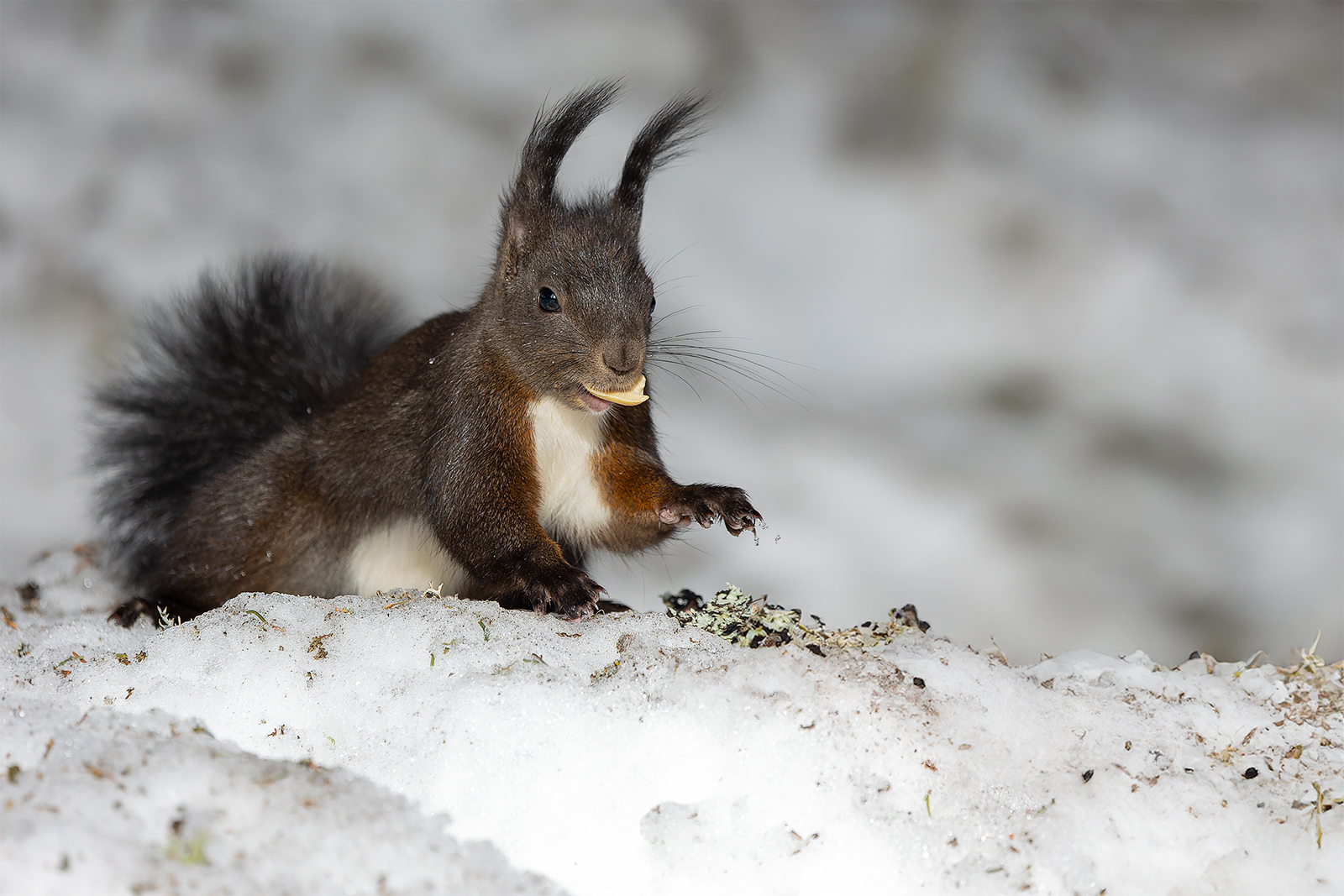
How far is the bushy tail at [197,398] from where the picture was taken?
2.87 meters

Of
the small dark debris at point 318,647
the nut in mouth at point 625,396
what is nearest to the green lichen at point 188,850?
the small dark debris at point 318,647

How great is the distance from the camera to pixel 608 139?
168 inches

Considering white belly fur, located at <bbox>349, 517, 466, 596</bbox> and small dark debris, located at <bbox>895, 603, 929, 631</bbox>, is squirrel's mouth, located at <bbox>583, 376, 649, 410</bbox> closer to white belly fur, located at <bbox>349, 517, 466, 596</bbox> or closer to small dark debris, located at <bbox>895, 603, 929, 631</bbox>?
white belly fur, located at <bbox>349, 517, 466, 596</bbox>

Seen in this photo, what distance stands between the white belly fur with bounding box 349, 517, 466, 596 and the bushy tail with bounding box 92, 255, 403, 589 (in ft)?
1.72

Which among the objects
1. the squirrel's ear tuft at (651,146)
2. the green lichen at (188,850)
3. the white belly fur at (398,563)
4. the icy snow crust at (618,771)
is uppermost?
the squirrel's ear tuft at (651,146)

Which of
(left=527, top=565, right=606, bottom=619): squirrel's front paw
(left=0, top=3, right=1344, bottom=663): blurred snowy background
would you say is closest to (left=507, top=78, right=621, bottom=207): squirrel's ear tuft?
(left=527, top=565, right=606, bottom=619): squirrel's front paw

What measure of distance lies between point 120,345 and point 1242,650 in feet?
14.9

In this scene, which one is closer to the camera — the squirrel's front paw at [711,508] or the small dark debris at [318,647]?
the small dark debris at [318,647]

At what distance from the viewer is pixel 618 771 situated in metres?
1.58

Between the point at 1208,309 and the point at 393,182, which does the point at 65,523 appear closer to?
the point at 393,182

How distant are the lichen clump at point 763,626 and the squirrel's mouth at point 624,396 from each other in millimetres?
433

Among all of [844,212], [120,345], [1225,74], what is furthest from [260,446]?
[1225,74]

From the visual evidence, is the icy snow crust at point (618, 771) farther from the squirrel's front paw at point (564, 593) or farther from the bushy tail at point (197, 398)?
the bushy tail at point (197, 398)

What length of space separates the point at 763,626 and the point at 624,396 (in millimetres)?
538
